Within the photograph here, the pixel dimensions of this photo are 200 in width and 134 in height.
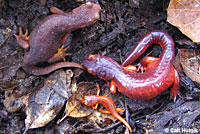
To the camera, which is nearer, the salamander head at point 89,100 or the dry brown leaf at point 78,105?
the dry brown leaf at point 78,105

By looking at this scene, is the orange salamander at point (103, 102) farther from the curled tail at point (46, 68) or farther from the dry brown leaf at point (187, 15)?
the dry brown leaf at point (187, 15)

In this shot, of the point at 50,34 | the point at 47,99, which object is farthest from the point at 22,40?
the point at 47,99

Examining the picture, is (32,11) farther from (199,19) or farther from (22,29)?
(199,19)

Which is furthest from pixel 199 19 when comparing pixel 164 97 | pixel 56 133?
pixel 56 133

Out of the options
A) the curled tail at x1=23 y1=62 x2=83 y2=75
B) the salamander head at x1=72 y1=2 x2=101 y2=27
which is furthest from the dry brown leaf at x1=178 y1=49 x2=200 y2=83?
the curled tail at x1=23 y1=62 x2=83 y2=75

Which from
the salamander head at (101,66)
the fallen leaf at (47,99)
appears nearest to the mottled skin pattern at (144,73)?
the salamander head at (101,66)

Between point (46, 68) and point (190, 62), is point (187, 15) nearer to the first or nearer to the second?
point (190, 62)
